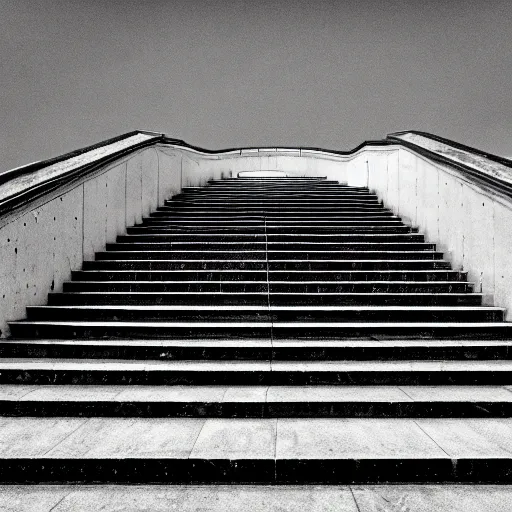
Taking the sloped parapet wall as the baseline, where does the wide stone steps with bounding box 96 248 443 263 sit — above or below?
below

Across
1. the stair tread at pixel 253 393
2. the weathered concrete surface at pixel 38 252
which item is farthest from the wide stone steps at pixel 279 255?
the stair tread at pixel 253 393

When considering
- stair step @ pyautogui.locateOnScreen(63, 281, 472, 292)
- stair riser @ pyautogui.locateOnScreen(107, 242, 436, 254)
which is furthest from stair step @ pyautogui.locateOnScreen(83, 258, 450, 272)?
stair riser @ pyautogui.locateOnScreen(107, 242, 436, 254)

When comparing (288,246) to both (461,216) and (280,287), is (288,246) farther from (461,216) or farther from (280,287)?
(461,216)

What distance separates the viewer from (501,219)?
3.79 metres

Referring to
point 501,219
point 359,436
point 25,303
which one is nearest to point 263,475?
point 359,436

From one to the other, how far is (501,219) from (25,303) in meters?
4.49

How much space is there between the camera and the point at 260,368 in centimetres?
283

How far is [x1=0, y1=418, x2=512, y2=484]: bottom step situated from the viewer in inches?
78.0

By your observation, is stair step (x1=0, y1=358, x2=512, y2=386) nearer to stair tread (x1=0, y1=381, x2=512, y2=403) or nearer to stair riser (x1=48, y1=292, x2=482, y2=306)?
stair tread (x1=0, y1=381, x2=512, y2=403)

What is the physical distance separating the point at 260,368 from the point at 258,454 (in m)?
0.82

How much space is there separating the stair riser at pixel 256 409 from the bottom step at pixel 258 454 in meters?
0.14

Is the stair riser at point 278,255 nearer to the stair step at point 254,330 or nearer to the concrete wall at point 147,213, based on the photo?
the concrete wall at point 147,213

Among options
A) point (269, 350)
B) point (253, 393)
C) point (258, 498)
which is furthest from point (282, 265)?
point (258, 498)

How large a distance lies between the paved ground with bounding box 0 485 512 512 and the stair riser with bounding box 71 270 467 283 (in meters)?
2.39
